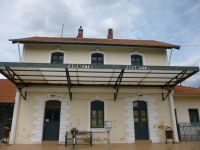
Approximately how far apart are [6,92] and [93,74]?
6.87 metres

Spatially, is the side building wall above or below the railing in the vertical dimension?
above

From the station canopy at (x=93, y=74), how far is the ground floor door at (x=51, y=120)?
1.34m

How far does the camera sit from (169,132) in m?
11.2

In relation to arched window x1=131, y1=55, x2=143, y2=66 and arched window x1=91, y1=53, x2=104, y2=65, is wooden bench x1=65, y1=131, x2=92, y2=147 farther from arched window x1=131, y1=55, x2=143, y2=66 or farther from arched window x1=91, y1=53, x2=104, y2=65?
arched window x1=131, y1=55, x2=143, y2=66

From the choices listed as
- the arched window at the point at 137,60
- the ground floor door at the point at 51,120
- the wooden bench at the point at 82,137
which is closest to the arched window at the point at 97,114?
the wooden bench at the point at 82,137

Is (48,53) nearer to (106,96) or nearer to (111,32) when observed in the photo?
(106,96)

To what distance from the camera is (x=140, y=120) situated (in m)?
11.8

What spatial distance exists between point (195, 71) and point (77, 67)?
5.73m

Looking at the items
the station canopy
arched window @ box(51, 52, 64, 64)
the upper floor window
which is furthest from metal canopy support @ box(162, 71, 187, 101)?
arched window @ box(51, 52, 64, 64)

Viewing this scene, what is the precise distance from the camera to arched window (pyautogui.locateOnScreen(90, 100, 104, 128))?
11.3m

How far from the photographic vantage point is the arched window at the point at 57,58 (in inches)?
483

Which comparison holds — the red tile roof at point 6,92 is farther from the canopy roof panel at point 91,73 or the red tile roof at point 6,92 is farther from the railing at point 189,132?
the railing at point 189,132

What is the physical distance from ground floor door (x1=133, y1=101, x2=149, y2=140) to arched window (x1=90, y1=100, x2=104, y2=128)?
6.60ft

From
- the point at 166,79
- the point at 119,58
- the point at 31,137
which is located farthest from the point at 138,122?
the point at 31,137
